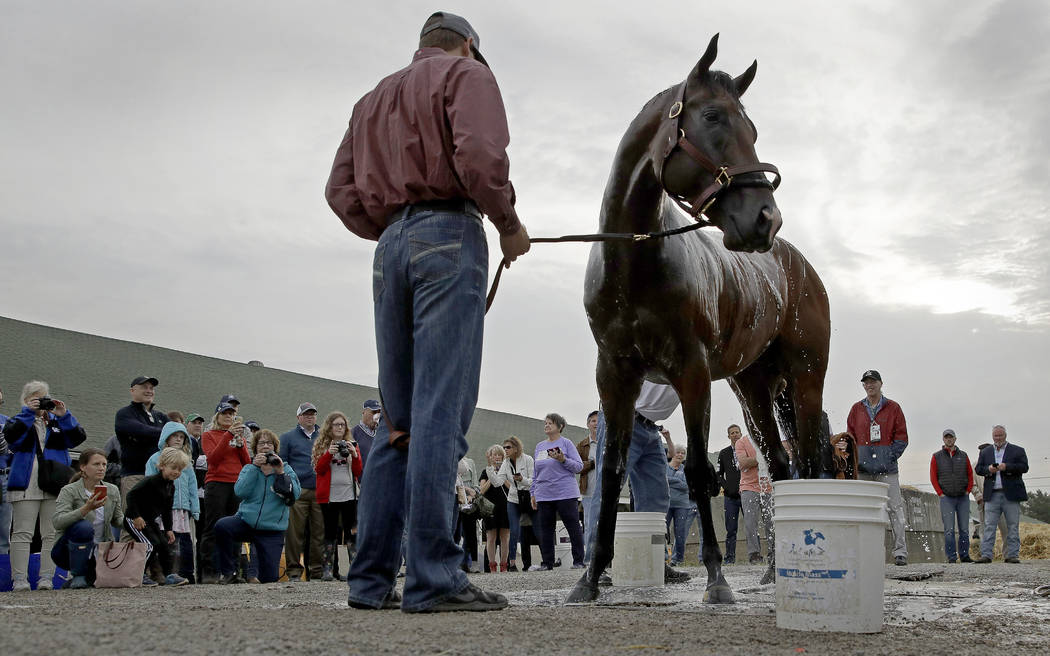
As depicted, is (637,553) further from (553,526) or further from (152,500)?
(553,526)

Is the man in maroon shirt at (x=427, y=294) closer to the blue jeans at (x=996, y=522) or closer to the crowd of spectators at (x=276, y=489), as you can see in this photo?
the crowd of spectators at (x=276, y=489)

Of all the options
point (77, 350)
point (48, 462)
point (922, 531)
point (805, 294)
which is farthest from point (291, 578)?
point (922, 531)

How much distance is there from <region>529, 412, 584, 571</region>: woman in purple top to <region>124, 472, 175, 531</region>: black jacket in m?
4.90

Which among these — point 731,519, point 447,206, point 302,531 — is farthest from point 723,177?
point 731,519

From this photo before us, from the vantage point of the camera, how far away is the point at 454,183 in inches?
162

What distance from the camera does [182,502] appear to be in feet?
35.3

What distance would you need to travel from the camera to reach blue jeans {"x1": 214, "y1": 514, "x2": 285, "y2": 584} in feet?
35.7

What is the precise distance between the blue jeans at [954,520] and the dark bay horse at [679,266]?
11212 millimetres

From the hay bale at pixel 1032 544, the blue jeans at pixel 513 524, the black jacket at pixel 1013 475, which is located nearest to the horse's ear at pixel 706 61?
the blue jeans at pixel 513 524

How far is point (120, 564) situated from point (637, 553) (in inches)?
222

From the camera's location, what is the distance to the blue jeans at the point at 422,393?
3947 mm

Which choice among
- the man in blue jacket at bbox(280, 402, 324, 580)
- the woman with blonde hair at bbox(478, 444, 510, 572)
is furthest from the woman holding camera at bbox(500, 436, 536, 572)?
the man in blue jacket at bbox(280, 402, 324, 580)

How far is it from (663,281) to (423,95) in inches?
78.6

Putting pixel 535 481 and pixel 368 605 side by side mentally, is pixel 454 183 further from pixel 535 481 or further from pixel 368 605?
pixel 535 481
